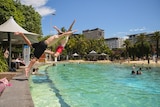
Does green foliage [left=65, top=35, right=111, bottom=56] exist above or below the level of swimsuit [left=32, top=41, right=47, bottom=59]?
above

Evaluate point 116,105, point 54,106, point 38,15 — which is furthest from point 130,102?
point 38,15

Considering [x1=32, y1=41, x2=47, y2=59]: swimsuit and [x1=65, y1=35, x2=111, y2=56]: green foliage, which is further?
[x1=65, y1=35, x2=111, y2=56]: green foliage

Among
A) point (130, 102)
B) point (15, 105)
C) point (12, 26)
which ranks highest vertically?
point (12, 26)

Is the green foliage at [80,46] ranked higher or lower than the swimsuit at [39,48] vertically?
higher

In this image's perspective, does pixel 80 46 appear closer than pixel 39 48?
No

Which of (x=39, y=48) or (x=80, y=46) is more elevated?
(x=80, y=46)

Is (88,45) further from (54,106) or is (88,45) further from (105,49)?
(54,106)

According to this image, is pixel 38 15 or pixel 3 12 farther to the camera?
pixel 38 15

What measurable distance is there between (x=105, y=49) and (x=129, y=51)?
32.2 feet

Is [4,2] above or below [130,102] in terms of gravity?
above

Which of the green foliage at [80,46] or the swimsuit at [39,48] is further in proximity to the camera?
the green foliage at [80,46]

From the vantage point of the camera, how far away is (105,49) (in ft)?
313

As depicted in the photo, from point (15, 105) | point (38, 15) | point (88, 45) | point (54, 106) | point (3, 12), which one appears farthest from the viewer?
point (88, 45)

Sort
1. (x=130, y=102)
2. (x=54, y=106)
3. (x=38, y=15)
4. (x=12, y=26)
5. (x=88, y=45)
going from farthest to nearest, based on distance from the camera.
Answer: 1. (x=88, y=45)
2. (x=38, y=15)
3. (x=12, y=26)
4. (x=130, y=102)
5. (x=54, y=106)
